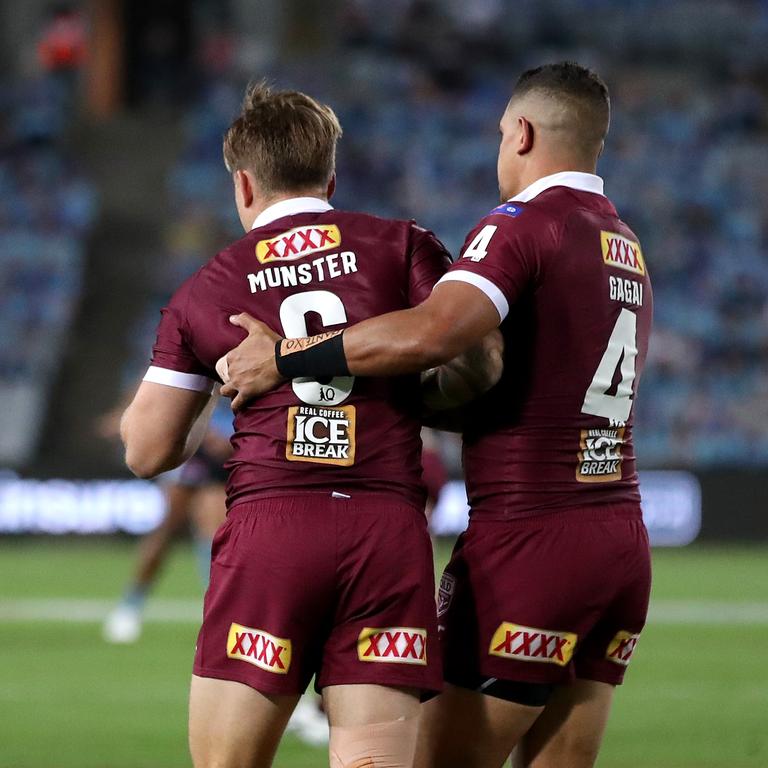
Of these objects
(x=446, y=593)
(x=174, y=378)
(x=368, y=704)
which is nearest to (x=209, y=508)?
(x=446, y=593)

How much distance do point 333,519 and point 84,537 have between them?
1563 cm

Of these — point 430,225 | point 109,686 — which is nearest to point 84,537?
point 430,225

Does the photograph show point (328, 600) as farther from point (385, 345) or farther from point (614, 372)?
point (614, 372)

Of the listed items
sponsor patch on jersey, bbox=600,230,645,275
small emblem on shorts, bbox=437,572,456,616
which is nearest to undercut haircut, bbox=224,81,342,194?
sponsor patch on jersey, bbox=600,230,645,275

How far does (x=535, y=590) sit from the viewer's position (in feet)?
12.9

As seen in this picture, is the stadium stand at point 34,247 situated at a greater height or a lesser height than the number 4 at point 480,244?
greater

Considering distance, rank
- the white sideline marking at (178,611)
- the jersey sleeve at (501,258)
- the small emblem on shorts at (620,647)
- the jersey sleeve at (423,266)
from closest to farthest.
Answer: the jersey sleeve at (501,258)
the jersey sleeve at (423,266)
the small emblem on shorts at (620,647)
the white sideline marking at (178,611)

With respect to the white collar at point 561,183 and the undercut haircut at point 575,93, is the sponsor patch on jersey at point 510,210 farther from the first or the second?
the undercut haircut at point 575,93

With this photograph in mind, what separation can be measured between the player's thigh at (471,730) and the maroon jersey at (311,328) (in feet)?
1.87

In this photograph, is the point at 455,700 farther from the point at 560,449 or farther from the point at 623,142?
the point at 623,142

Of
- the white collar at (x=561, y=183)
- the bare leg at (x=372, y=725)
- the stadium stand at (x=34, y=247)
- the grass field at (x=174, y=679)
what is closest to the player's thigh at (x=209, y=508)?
the grass field at (x=174, y=679)

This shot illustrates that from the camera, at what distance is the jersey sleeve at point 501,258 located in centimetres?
374

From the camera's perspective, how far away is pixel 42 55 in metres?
26.2

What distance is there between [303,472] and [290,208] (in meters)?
0.68
